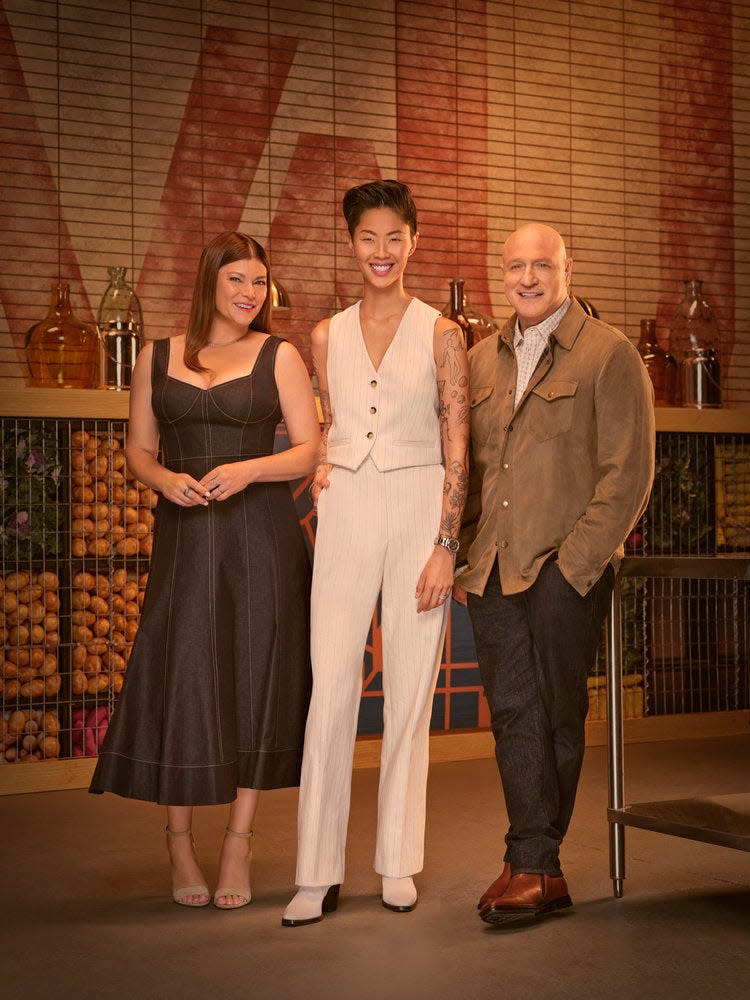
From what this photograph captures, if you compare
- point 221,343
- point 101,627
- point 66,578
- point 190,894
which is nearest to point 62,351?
point 66,578

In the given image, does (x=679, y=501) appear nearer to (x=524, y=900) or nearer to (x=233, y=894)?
(x=524, y=900)

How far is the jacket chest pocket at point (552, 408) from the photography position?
2.70m

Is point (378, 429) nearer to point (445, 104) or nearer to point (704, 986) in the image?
point (704, 986)

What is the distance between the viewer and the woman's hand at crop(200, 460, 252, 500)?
279 centimetres

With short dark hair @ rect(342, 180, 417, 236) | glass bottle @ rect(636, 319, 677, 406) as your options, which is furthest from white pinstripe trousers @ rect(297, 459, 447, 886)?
glass bottle @ rect(636, 319, 677, 406)

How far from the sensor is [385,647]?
2801mm

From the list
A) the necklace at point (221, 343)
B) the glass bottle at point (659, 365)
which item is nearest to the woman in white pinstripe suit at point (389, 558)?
the necklace at point (221, 343)

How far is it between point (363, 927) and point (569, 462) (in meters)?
1.09

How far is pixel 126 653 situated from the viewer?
4.39 meters

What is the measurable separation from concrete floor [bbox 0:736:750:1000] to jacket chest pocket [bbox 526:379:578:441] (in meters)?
1.06

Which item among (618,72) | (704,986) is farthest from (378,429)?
(618,72)

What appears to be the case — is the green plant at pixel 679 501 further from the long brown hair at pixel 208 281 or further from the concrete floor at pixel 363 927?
the long brown hair at pixel 208 281

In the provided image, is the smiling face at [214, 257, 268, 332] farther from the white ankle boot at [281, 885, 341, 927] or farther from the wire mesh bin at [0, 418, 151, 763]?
the wire mesh bin at [0, 418, 151, 763]

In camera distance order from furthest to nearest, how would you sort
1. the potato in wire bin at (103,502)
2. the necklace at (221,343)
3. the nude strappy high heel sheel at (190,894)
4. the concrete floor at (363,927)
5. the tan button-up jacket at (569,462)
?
the potato in wire bin at (103,502) → the necklace at (221,343) → the nude strappy high heel sheel at (190,894) → the tan button-up jacket at (569,462) → the concrete floor at (363,927)
